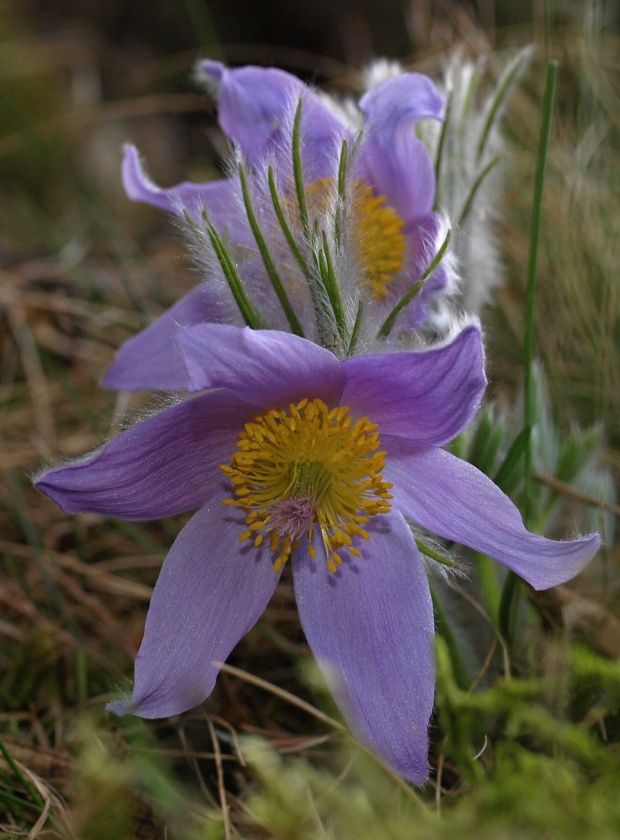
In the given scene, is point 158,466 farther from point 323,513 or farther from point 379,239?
point 379,239

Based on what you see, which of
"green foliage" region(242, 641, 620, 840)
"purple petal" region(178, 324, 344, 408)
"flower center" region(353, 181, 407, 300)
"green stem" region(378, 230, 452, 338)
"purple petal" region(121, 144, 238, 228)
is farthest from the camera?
"purple petal" region(121, 144, 238, 228)

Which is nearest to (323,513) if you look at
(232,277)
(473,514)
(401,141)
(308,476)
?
(308,476)

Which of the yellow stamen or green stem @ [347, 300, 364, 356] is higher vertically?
the yellow stamen

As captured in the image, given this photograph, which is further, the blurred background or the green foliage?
the blurred background

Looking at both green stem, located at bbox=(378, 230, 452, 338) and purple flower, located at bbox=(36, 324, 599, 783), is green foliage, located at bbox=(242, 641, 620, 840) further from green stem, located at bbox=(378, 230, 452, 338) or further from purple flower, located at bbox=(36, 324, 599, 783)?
green stem, located at bbox=(378, 230, 452, 338)

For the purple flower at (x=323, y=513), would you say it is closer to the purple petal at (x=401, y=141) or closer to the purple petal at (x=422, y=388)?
the purple petal at (x=422, y=388)

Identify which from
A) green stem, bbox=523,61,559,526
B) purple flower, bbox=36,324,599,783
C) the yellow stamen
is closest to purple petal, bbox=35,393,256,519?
purple flower, bbox=36,324,599,783

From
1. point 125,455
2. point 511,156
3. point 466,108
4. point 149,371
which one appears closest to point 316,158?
point 466,108

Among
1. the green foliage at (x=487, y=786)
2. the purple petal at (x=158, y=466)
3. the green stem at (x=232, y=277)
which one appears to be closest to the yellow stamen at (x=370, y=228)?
the green stem at (x=232, y=277)
